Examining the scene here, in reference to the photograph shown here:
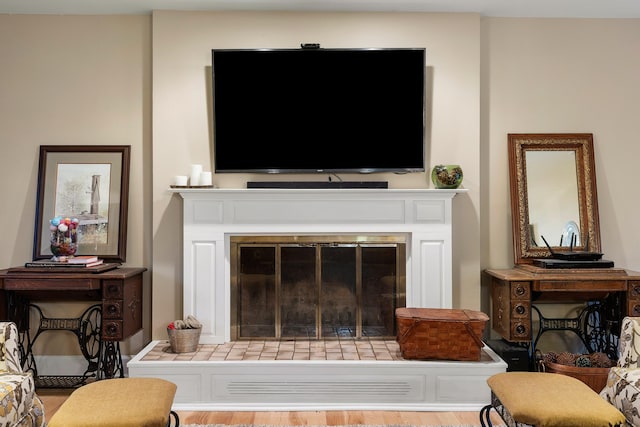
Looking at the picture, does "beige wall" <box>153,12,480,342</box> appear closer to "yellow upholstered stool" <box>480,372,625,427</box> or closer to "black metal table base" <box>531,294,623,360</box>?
"black metal table base" <box>531,294,623,360</box>

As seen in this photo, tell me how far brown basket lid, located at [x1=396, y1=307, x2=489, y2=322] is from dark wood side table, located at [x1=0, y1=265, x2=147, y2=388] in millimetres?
1769

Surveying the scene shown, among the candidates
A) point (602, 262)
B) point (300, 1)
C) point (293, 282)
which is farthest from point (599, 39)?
point (293, 282)

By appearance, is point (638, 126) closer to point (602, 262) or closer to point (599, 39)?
point (599, 39)

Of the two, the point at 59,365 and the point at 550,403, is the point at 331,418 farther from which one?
the point at 59,365

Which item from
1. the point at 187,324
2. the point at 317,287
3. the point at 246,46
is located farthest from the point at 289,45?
the point at 187,324

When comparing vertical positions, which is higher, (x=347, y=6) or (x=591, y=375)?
(x=347, y=6)

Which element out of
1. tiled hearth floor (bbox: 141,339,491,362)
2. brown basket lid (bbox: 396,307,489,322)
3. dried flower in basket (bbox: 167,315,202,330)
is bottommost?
tiled hearth floor (bbox: 141,339,491,362)

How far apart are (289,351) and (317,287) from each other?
0.50m

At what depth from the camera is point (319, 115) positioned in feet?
12.6

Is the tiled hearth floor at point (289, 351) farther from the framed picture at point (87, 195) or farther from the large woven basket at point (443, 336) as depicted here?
the framed picture at point (87, 195)

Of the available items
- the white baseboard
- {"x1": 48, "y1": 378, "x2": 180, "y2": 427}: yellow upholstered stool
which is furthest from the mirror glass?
the white baseboard

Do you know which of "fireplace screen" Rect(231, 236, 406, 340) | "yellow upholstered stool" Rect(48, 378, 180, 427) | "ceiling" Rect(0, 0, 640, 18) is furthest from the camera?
"fireplace screen" Rect(231, 236, 406, 340)

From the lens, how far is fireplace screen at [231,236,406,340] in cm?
386

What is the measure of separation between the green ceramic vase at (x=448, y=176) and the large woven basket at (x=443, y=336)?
2.97 ft
